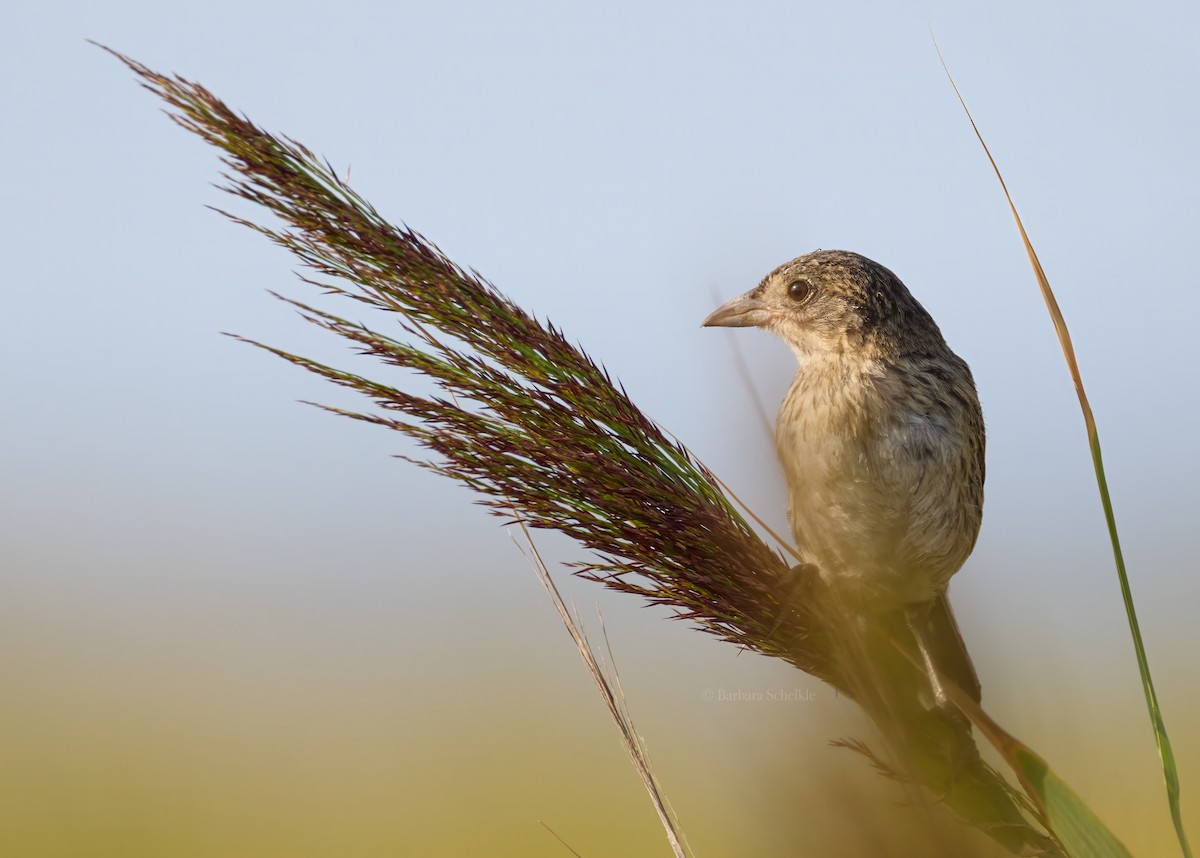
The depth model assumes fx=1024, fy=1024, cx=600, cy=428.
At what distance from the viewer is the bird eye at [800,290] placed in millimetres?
2951

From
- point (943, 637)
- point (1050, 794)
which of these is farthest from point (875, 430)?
point (1050, 794)

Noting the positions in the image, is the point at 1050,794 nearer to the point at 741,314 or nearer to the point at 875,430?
the point at 875,430

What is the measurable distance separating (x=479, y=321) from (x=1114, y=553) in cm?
99

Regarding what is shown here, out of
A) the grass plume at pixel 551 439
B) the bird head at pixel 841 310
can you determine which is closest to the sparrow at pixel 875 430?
the bird head at pixel 841 310

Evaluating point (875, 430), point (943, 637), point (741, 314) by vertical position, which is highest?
point (741, 314)

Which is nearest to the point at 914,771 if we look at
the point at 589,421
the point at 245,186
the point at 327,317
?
the point at 589,421

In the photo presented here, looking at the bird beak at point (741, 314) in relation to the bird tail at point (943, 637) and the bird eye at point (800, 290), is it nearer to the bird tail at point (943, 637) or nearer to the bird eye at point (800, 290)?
the bird eye at point (800, 290)

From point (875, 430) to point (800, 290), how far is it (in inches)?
20.1

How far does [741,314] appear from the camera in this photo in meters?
3.10

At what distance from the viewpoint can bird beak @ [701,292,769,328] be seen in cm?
306

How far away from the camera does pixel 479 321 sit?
65.9 inches

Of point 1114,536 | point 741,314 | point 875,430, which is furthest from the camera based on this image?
point 741,314

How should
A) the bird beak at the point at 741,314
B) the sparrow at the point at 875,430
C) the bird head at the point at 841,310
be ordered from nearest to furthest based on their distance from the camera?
the sparrow at the point at 875,430
the bird head at the point at 841,310
the bird beak at the point at 741,314

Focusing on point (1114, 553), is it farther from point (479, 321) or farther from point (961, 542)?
point (961, 542)
